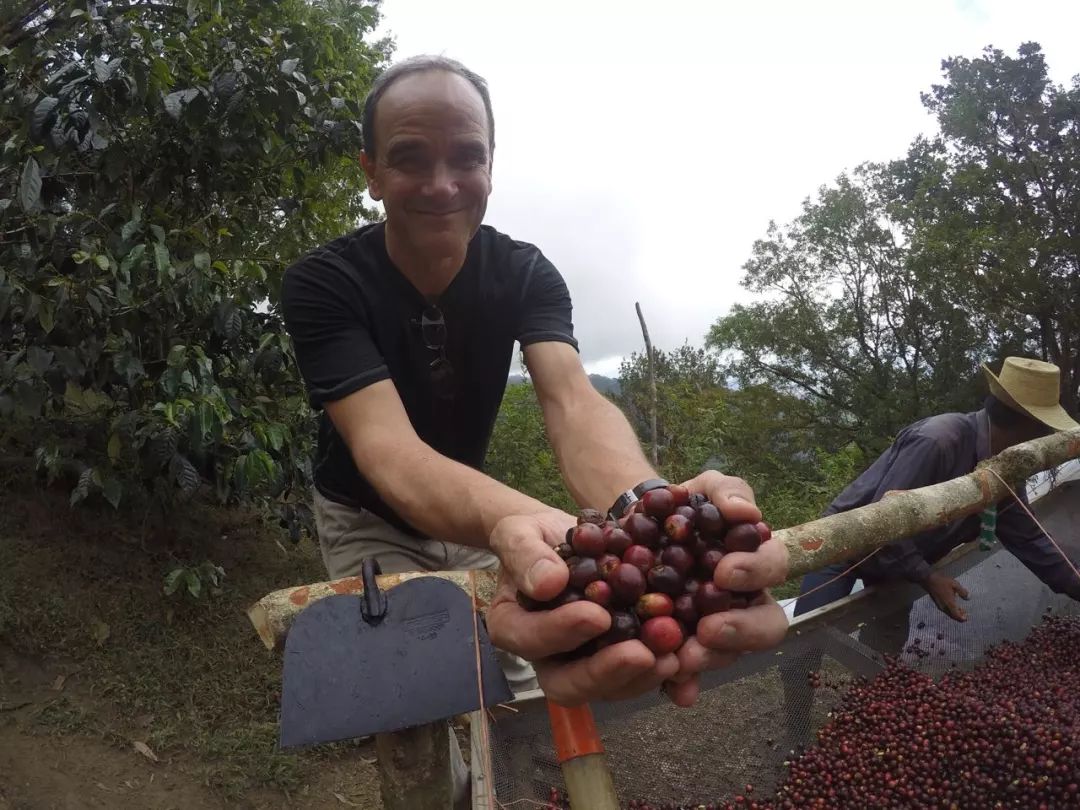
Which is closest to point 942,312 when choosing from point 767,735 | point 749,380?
point 749,380

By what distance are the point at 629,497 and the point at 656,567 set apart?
0.30 metres

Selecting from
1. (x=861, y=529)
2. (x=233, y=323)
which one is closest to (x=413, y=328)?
(x=861, y=529)

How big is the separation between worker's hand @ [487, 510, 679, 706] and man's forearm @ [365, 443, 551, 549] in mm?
165

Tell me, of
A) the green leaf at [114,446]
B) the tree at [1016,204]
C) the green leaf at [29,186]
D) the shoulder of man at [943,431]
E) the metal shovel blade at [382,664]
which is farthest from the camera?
the tree at [1016,204]

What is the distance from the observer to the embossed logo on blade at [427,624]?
4.27ft

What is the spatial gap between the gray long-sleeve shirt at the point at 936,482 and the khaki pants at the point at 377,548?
1.69m

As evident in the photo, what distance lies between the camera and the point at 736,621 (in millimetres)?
1037

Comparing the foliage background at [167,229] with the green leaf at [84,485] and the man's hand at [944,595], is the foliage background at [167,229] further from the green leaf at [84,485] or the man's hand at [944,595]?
the man's hand at [944,595]

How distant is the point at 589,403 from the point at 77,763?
2.91m

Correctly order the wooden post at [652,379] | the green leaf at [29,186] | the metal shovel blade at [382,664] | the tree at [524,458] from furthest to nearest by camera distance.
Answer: the wooden post at [652,379]
the tree at [524,458]
the green leaf at [29,186]
the metal shovel blade at [382,664]

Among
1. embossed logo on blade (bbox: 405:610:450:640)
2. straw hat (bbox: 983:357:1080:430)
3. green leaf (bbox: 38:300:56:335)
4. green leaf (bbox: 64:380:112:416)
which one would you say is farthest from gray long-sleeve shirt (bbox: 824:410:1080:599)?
green leaf (bbox: 64:380:112:416)

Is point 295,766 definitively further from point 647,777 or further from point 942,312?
point 942,312

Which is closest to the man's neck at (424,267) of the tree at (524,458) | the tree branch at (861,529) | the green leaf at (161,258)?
the tree branch at (861,529)

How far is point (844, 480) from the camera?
11.7 m
